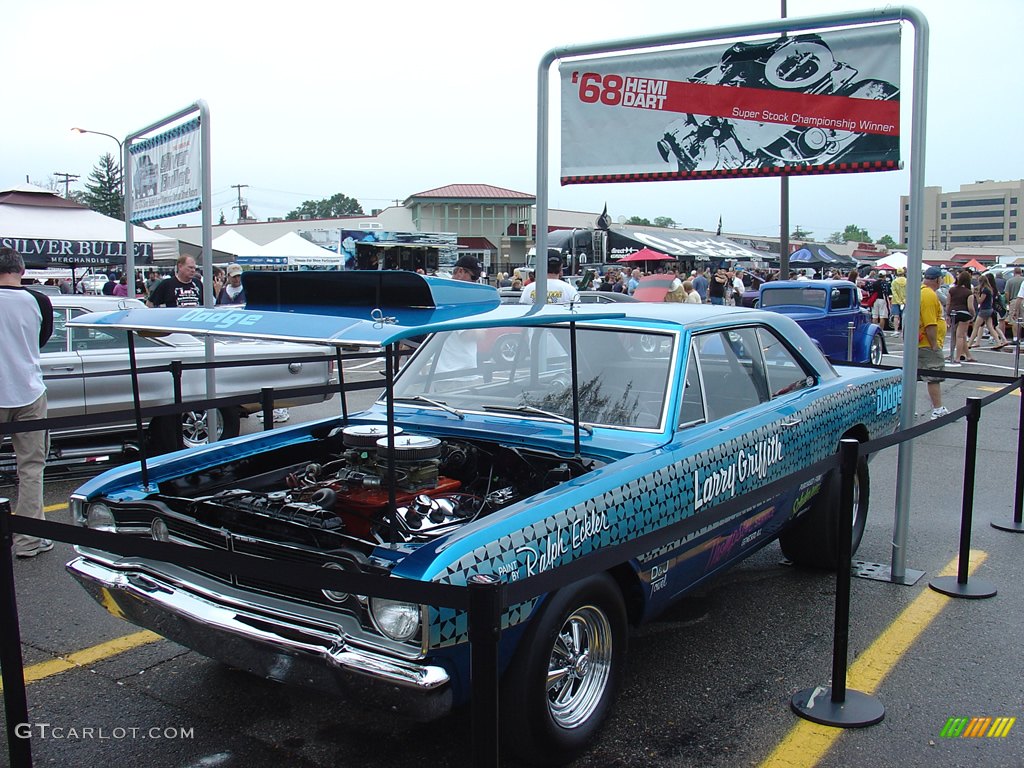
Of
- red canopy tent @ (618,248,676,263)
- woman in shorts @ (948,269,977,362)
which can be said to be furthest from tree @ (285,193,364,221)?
woman in shorts @ (948,269,977,362)

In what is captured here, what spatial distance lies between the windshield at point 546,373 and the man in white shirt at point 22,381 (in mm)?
2345

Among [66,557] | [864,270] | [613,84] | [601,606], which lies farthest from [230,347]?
[864,270]

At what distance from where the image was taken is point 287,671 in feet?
9.30

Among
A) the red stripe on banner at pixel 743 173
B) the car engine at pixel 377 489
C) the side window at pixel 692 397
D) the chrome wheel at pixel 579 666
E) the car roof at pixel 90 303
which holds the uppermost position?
the red stripe on banner at pixel 743 173

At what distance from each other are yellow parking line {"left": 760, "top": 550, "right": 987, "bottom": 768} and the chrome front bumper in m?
1.38

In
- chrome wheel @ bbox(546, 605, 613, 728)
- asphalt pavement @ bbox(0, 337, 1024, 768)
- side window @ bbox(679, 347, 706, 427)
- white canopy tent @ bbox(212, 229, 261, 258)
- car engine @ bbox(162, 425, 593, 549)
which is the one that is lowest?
asphalt pavement @ bbox(0, 337, 1024, 768)

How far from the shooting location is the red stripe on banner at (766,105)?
A: 16.7ft

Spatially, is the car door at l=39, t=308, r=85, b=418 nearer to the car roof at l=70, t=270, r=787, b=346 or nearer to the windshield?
the windshield

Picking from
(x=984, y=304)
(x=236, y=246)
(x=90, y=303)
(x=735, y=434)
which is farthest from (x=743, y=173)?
(x=236, y=246)

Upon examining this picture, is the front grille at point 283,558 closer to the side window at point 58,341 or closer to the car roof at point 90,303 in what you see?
the side window at point 58,341

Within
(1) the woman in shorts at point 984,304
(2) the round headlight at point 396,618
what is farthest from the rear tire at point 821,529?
(1) the woman in shorts at point 984,304

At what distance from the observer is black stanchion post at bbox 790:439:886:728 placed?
11.1ft

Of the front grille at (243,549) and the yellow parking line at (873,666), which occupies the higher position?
the front grille at (243,549)

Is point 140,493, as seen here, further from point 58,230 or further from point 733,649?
point 58,230
